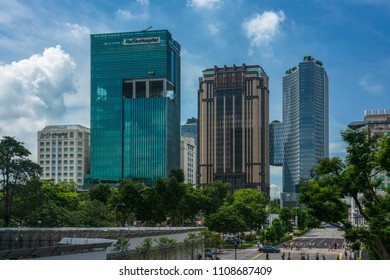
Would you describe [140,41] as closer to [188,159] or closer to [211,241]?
[188,159]

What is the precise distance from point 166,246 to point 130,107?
318ft

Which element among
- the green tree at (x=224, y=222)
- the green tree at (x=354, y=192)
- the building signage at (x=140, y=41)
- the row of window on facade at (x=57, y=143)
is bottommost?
the green tree at (x=224, y=222)

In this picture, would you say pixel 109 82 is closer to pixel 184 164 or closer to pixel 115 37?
pixel 115 37

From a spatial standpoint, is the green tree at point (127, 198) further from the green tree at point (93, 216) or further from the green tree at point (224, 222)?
the green tree at point (224, 222)

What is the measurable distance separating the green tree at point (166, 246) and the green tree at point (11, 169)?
19.7 m

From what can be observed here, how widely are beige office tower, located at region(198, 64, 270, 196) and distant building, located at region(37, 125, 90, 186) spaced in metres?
46.6

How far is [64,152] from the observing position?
470ft

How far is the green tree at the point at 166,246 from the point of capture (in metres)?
30.5

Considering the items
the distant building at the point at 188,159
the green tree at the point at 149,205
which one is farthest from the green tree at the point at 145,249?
the distant building at the point at 188,159

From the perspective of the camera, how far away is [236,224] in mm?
73750

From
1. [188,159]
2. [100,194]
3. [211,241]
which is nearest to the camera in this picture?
[211,241]

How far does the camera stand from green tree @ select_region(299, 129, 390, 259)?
24234 mm

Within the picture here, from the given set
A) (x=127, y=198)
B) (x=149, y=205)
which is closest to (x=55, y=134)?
(x=127, y=198)
